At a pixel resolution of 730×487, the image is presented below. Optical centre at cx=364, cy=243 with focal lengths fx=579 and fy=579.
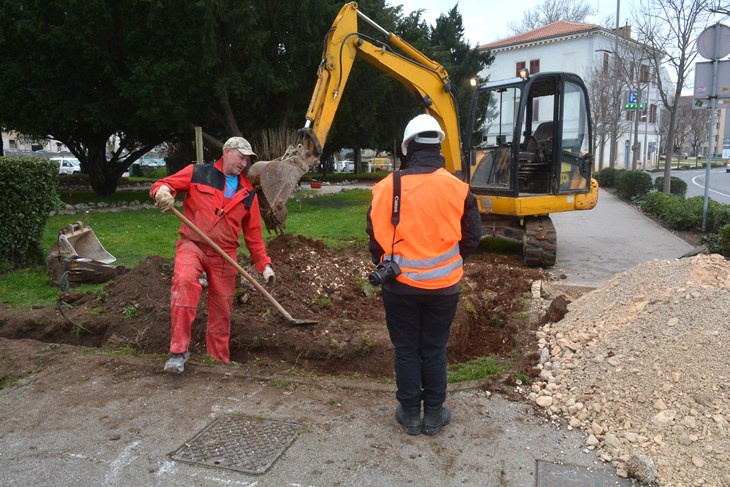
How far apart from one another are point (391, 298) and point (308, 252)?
391 cm

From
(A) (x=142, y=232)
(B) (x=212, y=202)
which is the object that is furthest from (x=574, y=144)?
(A) (x=142, y=232)

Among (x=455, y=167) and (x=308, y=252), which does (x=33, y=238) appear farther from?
(x=455, y=167)

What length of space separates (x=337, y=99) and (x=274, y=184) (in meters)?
2.25

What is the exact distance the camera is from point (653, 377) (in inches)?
152

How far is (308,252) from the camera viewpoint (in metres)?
7.41

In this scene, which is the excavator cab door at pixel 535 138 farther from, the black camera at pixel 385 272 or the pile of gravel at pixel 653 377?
the black camera at pixel 385 272

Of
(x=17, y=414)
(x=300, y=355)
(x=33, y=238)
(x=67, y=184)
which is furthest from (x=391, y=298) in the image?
(x=67, y=184)

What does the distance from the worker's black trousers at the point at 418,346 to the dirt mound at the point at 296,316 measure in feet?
3.86

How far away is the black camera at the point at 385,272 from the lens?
3.44 meters

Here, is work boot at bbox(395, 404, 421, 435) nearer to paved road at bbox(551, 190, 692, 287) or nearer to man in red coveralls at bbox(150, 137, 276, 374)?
man in red coveralls at bbox(150, 137, 276, 374)

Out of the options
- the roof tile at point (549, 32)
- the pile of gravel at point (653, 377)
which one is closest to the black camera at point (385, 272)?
the pile of gravel at point (653, 377)

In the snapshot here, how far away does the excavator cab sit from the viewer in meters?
9.41

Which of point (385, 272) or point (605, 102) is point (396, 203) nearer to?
point (385, 272)

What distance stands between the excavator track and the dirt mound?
1.93 meters
